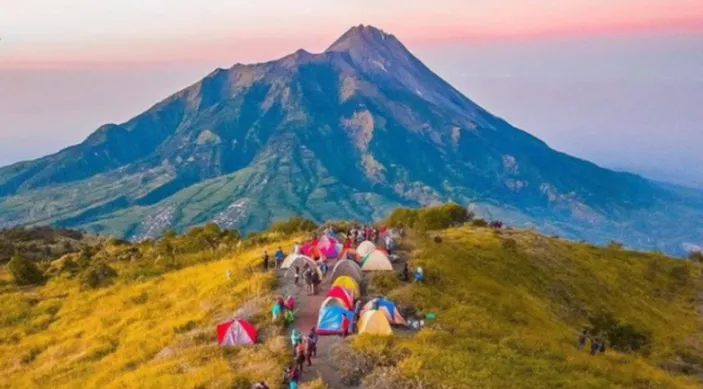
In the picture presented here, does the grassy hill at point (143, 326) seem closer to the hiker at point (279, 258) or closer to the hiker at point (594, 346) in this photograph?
the hiker at point (279, 258)

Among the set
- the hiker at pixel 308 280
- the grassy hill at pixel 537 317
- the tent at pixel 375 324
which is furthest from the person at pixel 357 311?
the hiker at pixel 308 280

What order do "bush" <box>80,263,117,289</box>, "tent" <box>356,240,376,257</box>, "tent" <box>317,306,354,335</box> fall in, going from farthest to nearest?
"bush" <box>80,263,117,289</box>, "tent" <box>356,240,376,257</box>, "tent" <box>317,306,354,335</box>

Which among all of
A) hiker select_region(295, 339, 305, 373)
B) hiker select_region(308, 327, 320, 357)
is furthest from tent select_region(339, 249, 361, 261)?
hiker select_region(295, 339, 305, 373)

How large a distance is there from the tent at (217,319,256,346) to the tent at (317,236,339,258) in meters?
16.9

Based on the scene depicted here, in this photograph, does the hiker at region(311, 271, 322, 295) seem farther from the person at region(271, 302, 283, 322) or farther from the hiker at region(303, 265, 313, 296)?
the person at region(271, 302, 283, 322)

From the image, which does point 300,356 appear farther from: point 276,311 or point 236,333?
point 276,311

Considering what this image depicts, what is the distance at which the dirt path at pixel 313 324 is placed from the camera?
2766 cm

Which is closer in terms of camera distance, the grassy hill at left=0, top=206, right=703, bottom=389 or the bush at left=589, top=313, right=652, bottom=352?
the grassy hill at left=0, top=206, right=703, bottom=389

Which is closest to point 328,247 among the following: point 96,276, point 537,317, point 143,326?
point 143,326

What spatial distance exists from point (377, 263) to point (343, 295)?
349 inches

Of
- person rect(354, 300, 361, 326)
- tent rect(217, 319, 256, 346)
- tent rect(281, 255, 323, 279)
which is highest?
tent rect(281, 255, 323, 279)

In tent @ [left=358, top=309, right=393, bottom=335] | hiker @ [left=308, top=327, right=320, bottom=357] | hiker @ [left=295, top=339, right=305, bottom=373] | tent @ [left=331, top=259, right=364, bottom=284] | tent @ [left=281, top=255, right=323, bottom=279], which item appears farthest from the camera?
tent @ [left=281, top=255, right=323, bottom=279]

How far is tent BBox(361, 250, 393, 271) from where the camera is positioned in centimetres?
4462

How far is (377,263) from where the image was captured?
44.7 metres
